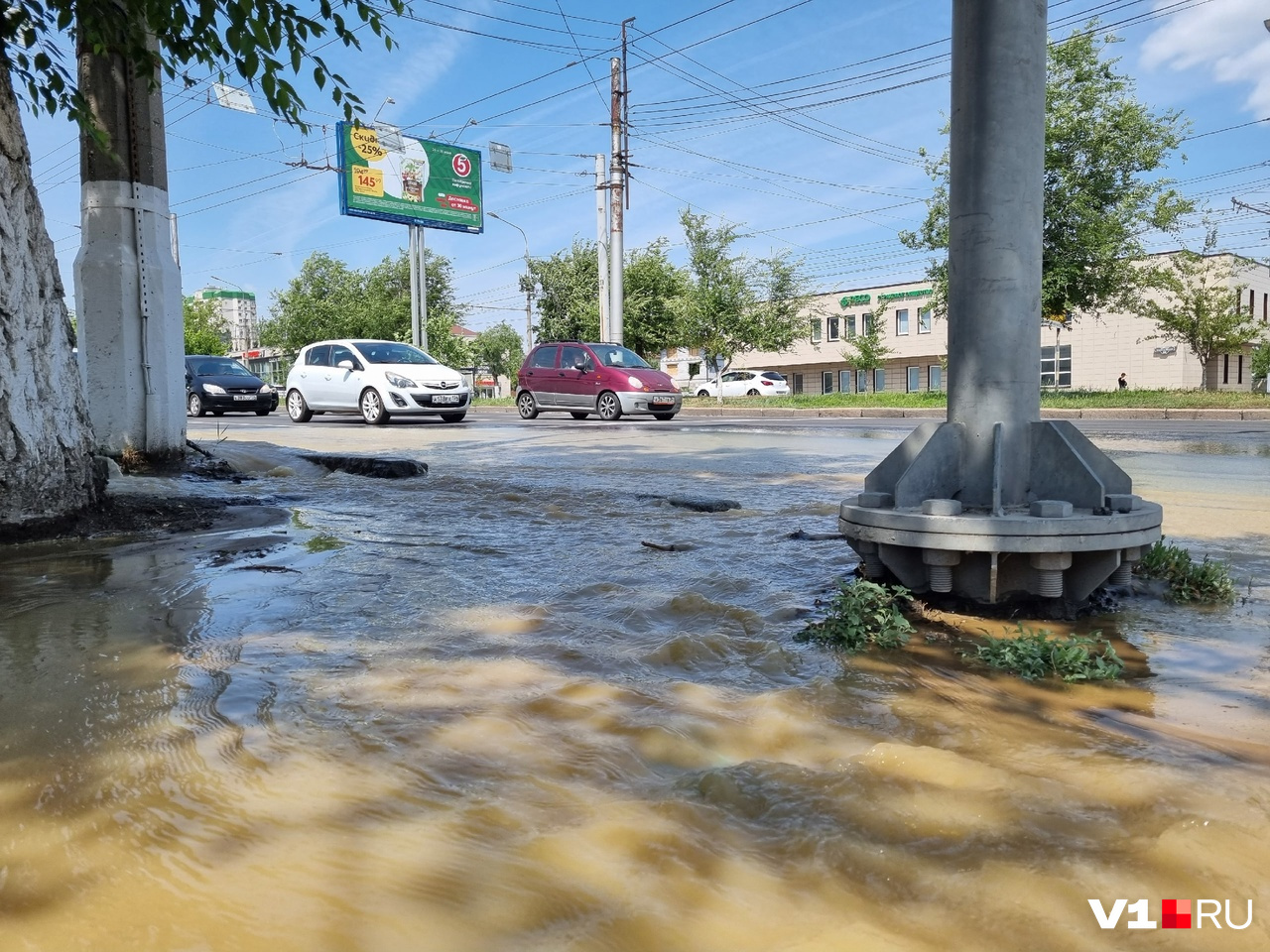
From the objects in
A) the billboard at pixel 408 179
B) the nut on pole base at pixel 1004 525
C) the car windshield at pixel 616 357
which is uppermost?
the billboard at pixel 408 179

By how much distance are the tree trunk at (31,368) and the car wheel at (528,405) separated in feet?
52.7

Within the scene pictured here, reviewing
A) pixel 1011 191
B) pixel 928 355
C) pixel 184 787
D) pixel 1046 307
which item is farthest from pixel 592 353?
pixel 928 355

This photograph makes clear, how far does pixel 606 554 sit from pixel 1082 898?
3065 mm

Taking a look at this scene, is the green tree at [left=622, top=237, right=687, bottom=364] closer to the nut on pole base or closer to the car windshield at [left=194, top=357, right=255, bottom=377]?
the car windshield at [left=194, top=357, right=255, bottom=377]

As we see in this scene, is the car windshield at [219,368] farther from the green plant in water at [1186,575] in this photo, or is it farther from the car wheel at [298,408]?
the green plant in water at [1186,575]

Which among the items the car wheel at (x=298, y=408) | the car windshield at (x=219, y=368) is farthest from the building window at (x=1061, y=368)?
the car wheel at (x=298, y=408)

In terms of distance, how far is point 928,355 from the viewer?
189ft

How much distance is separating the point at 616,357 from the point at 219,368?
31.3 ft

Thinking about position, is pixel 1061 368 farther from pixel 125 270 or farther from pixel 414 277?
pixel 125 270

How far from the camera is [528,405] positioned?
21.1 meters

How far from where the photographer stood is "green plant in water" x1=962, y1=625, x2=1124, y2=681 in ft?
8.90

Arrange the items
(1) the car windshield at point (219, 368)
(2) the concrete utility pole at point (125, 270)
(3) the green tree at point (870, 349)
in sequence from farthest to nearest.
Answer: (3) the green tree at point (870, 349), (1) the car windshield at point (219, 368), (2) the concrete utility pole at point (125, 270)

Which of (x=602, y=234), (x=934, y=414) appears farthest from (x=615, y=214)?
(x=934, y=414)

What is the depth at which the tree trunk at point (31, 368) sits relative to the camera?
4.39 metres
